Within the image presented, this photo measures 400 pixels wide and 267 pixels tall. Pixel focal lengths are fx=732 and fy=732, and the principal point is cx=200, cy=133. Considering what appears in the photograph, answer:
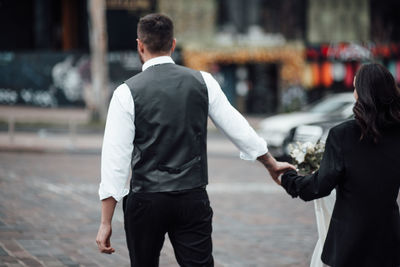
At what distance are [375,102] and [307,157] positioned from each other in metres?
0.83

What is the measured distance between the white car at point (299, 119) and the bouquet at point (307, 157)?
11.0 metres

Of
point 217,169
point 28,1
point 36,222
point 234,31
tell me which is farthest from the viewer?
point 28,1

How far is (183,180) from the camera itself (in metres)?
3.36

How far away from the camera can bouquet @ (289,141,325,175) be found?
13.6 ft

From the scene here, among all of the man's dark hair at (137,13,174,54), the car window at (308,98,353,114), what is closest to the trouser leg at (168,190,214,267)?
the man's dark hair at (137,13,174,54)

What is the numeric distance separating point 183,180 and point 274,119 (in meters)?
13.3

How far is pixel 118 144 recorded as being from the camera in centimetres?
338

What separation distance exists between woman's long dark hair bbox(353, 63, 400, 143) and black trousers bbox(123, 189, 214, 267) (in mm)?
827

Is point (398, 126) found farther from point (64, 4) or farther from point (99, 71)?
point (64, 4)

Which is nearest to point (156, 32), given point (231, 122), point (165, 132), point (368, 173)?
point (165, 132)

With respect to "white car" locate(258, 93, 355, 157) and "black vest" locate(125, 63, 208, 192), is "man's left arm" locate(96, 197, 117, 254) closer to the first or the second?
"black vest" locate(125, 63, 208, 192)

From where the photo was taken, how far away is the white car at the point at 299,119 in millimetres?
15455

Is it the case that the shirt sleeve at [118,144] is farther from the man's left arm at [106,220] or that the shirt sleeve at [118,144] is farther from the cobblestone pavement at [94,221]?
the cobblestone pavement at [94,221]

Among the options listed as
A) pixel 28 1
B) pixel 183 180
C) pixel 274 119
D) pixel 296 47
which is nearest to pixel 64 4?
pixel 28 1
